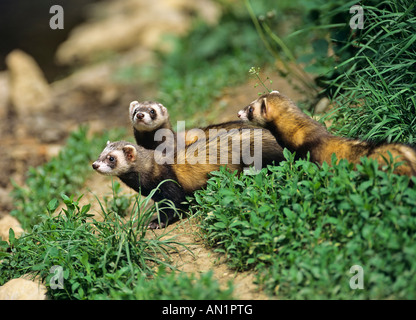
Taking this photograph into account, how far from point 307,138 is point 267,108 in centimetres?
52

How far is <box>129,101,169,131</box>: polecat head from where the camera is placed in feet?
20.3

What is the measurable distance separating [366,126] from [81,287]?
314 cm

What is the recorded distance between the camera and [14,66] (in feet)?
35.4

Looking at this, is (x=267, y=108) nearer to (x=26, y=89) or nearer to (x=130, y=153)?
(x=130, y=153)

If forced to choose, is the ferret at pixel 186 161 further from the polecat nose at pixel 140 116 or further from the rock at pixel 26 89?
the rock at pixel 26 89

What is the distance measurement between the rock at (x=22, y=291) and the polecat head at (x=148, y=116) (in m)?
2.64

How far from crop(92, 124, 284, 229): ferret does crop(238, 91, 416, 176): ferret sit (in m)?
0.20

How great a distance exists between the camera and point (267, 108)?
4871 mm

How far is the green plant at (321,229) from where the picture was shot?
3.33 metres

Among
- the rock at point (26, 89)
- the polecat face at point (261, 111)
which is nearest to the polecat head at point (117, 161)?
the polecat face at point (261, 111)

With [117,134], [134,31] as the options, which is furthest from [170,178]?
[134,31]

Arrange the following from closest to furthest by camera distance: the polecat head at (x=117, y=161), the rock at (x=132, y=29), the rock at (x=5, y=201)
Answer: the polecat head at (x=117, y=161)
the rock at (x=5, y=201)
the rock at (x=132, y=29)

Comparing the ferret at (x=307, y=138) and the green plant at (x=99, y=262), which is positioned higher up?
the ferret at (x=307, y=138)
